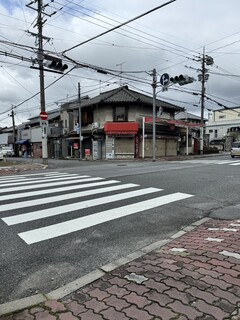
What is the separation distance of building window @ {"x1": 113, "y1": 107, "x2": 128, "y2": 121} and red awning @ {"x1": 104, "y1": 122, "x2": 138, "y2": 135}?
0.83m

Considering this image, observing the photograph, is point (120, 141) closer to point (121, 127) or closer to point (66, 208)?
point (121, 127)

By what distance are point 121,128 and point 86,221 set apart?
2607 cm

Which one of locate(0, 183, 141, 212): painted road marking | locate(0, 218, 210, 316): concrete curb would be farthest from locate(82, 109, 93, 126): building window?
locate(0, 218, 210, 316): concrete curb

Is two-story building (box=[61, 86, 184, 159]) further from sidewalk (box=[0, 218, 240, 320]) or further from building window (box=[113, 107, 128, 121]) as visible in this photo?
sidewalk (box=[0, 218, 240, 320])

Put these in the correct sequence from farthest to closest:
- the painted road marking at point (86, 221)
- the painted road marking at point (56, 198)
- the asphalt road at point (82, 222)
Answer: the painted road marking at point (56, 198) < the painted road marking at point (86, 221) < the asphalt road at point (82, 222)

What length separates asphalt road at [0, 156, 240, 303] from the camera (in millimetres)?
3763

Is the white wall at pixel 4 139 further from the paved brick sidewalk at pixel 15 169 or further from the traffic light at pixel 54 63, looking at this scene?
the traffic light at pixel 54 63

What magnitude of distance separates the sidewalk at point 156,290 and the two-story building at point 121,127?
91.2 ft

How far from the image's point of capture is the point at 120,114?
32.3m

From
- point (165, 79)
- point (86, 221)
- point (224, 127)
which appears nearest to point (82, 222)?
point (86, 221)

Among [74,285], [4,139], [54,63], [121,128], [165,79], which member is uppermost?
[165,79]

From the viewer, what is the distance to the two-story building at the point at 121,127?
104 feet

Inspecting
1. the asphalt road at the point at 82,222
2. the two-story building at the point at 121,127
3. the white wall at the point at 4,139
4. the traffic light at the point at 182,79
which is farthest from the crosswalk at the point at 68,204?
the white wall at the point at 4,139

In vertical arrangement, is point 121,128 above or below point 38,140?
above
